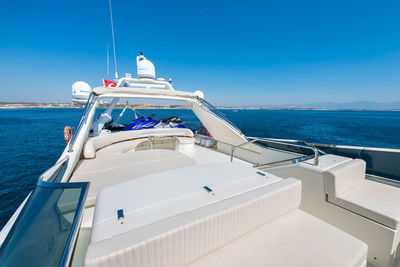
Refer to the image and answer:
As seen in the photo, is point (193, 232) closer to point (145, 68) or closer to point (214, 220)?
point (214, 220)

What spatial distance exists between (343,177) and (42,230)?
297 centimetres

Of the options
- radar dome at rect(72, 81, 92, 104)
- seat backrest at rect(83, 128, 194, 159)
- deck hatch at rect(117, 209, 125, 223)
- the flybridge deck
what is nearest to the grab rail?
seat backrest at rect(83, 128, 194, 159)

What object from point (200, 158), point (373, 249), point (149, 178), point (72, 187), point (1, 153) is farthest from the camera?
point (1, 153)

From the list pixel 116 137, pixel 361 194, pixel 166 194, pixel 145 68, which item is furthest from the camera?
pixel 145 68

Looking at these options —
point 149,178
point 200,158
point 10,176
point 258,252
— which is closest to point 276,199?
point 258,252

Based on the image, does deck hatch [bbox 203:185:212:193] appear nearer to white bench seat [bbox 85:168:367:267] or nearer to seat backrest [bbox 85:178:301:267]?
white bench seat [bbox 85:168:367:267]

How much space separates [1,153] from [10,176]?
4632 millimetres

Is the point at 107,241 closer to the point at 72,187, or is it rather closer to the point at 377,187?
the point at 72,187

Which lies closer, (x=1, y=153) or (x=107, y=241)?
(x=107, y=241)

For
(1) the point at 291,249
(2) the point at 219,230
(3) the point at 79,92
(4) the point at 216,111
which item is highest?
(3) the point at 79,92

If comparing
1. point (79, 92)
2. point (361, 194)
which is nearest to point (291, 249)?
point (361, 194)

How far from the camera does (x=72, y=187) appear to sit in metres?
1.21

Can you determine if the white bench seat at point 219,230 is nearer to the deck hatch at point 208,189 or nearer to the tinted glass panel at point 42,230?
the deck hatch at point 208,189

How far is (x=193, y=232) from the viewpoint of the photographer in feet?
3.31
